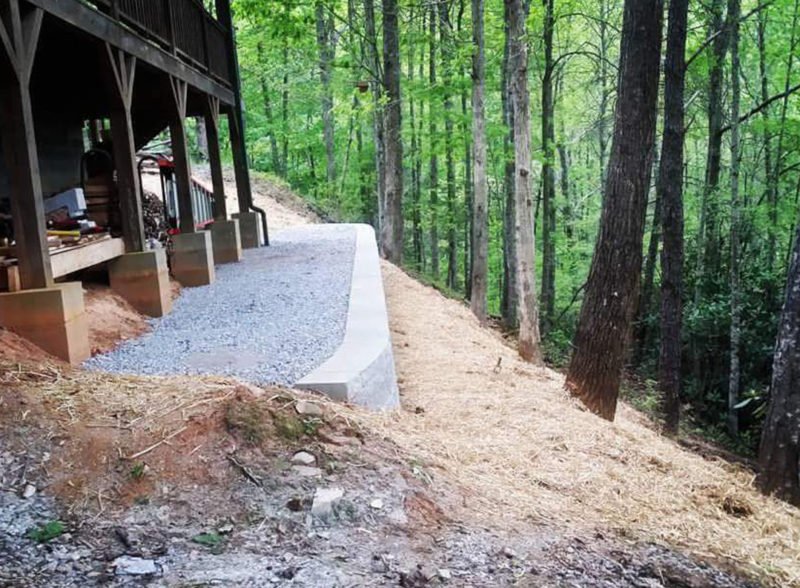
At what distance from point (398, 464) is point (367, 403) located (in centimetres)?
98

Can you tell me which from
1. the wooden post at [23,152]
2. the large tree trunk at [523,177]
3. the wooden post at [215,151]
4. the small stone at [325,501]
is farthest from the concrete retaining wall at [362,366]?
the wooden post at [215,151]

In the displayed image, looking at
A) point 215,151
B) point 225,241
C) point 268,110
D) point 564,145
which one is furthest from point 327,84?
point 225,241

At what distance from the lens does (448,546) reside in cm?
293

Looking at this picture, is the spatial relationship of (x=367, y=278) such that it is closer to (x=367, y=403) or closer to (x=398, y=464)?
(x=367, y=403)

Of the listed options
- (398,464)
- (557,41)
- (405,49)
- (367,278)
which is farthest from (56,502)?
(557,41)

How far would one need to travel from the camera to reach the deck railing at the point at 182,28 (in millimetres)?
Result: 7453

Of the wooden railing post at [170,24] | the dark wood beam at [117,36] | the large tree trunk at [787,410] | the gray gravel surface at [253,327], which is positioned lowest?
the large tree trunk at [787,410]

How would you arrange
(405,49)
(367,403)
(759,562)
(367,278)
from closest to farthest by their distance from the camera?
(759,562) < (367,403) < (367,278) < (405,49)

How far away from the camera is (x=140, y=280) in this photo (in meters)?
7.30

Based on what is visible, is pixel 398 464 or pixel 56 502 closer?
pixel 56 502

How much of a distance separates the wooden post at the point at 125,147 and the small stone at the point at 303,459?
479cm

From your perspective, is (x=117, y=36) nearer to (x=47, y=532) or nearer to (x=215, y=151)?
(x=215, y=151)

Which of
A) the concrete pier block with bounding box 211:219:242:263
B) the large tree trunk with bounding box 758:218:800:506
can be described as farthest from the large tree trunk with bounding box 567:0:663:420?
the concrete pier block with bounding box 211:219:242:263

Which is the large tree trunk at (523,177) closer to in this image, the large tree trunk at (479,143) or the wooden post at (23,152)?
the large tree trunk at (479,143)
